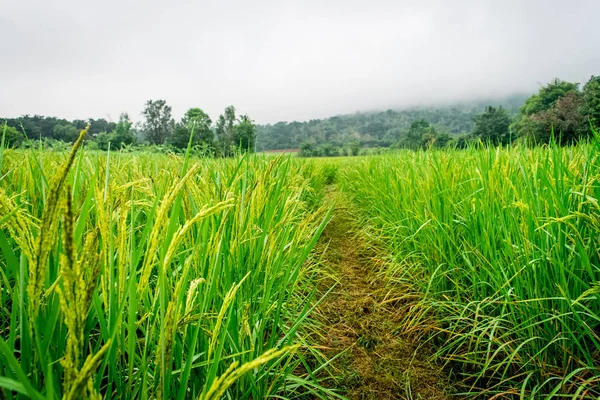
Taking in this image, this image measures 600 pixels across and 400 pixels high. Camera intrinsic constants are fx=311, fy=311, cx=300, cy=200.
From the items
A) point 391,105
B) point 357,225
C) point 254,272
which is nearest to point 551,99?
point 357,225

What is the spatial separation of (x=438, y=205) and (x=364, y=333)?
90cm

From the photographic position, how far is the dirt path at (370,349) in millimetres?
1314

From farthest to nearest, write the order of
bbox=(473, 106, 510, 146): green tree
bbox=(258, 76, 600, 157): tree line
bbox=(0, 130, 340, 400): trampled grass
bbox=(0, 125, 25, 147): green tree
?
bbox=(473, 106, 510, 146): green tree, bbox=(258, 76, 600, 157): tree line, bbox=(0, 125, 25, 147): green tree, bbox=(0, 130, 340, 400): trampled grass

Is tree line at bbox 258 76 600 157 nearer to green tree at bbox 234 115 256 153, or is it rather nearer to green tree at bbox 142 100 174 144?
green tree at bbox 234 115 256 153

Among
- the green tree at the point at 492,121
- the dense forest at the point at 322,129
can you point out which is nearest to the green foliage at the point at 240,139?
the dense forest at the point at 322,129

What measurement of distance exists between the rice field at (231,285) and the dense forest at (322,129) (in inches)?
8.8

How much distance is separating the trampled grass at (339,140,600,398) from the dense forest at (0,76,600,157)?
34 cm

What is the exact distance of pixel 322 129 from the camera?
3088 inches

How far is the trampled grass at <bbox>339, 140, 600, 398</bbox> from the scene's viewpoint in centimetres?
106

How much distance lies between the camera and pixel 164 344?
0.49 meters

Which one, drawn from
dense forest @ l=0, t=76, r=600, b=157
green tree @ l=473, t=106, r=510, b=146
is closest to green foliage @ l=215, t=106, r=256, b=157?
dense forest @ l=0, t=76, r=600, b=157

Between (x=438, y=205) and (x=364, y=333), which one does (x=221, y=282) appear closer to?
(x=364, y=333)

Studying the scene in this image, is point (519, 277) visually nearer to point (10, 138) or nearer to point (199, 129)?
point (199, 129)

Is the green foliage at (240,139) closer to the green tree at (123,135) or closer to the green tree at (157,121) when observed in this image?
the green tree at (123,135)
